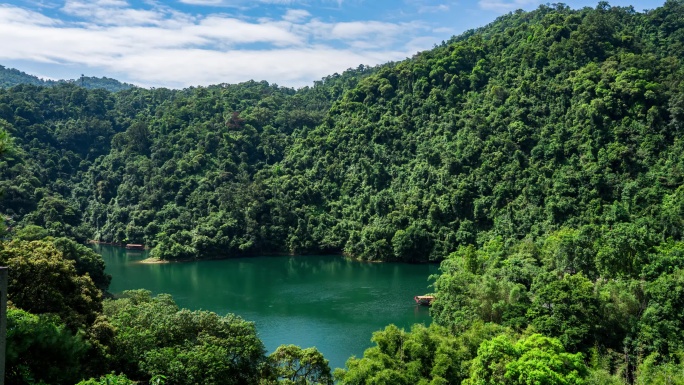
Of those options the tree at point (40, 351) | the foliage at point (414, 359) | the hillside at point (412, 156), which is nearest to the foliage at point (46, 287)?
the tree at point (40, 351)

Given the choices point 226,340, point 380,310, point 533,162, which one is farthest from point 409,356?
point 533,162

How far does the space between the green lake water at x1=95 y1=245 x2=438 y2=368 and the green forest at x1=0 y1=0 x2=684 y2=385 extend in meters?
3.10

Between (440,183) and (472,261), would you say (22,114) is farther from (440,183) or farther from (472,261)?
(472,261)

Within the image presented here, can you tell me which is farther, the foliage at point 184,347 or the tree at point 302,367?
the tree at point 302,367

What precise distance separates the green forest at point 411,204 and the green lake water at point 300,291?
3.10m

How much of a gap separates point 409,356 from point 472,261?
1446cm

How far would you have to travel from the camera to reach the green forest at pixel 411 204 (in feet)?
55.5

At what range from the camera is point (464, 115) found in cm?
5775

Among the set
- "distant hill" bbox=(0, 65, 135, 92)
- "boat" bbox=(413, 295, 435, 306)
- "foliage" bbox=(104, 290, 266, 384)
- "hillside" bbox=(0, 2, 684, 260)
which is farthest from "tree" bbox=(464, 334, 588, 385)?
"distant hill" bbox=(0, 65, 135, 92)

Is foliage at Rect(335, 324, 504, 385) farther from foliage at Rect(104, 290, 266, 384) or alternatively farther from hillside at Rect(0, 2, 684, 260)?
hillside at Rect(0, 2, 684, 260)

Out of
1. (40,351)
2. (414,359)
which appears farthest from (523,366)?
(40,351)

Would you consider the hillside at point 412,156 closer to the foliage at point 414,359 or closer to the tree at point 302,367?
the foliage at point 414,359

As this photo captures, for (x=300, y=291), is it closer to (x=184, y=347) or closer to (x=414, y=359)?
(x=414, y=359)

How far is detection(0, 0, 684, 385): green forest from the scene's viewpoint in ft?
55.5
